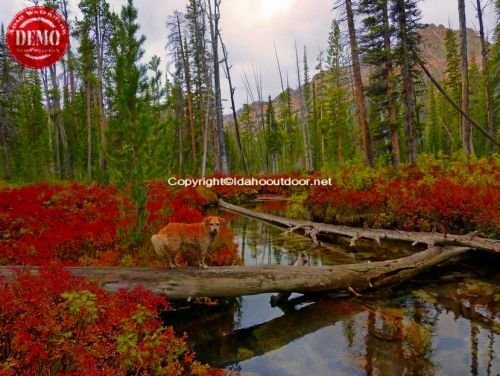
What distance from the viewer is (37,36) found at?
2012 cm

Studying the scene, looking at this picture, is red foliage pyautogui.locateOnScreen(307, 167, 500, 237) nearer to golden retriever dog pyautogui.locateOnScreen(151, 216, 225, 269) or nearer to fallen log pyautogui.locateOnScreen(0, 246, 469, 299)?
fallen log pyautogui.locateOnScreen(0, 246, 469, 299)

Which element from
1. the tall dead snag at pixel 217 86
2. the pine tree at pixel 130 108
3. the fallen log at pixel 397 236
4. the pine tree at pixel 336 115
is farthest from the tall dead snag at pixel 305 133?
the pine tree at pixel 130 108

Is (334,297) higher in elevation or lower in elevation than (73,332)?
lower

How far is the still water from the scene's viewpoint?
15.2ft

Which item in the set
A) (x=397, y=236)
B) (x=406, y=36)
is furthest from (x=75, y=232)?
Result: (x=406, y=36)

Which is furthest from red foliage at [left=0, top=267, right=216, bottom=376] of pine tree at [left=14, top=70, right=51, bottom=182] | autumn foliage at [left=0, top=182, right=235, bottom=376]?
pine tree at [left=14, top=70, right=51, bottom=182]

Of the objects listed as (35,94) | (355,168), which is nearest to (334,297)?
(355,168)

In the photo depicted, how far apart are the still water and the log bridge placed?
0.37 metres

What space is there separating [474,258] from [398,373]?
610cm

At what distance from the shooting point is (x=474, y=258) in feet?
29.0

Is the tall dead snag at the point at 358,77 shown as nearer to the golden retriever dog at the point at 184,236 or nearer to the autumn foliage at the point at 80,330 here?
the golden retriever dog at the point at 184,236

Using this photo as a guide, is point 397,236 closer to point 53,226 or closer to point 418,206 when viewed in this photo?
point 418,206

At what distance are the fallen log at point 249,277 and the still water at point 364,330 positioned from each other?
1.26 feet

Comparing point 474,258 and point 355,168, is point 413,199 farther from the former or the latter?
point 355,168
